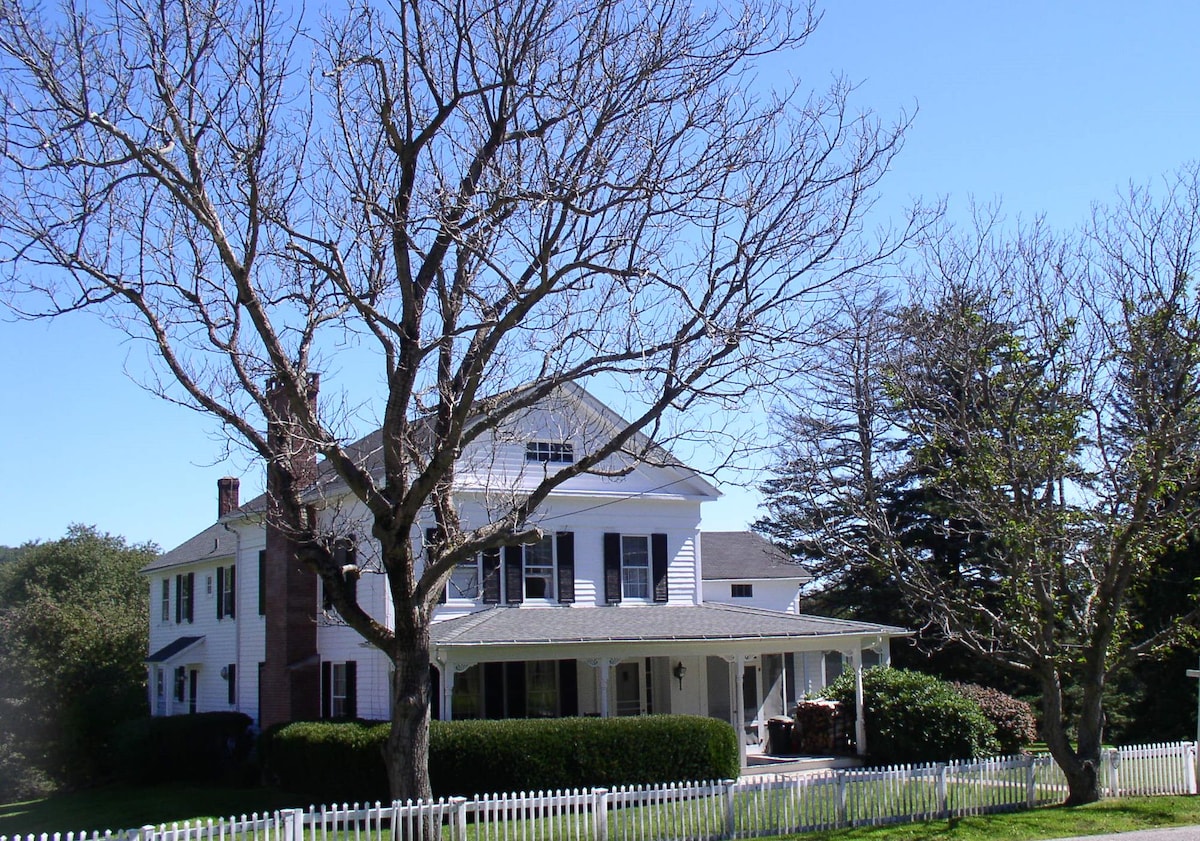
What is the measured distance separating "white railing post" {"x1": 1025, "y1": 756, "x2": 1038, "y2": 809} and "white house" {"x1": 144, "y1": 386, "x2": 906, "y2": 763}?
7081mm

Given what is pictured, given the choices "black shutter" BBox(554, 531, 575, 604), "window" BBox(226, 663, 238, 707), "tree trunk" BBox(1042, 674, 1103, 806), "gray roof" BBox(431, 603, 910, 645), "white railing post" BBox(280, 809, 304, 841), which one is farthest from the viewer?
"window" BBox(226, 663, 238, 707)

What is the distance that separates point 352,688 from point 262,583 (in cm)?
488

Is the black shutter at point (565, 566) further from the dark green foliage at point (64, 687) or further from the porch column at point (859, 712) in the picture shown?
the dark green foliage at point (64, 687)

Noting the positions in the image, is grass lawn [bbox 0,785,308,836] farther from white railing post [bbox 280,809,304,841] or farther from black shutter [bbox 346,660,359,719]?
white railing post [bbox 280,809,304,841]

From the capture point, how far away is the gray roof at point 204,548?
32.2 meters

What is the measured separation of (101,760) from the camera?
114ft

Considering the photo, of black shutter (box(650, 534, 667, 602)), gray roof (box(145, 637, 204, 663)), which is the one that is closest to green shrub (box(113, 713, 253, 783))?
gray roof (box(145, 637, 204, 663))

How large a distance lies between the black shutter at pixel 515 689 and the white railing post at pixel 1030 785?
10625 millimetres

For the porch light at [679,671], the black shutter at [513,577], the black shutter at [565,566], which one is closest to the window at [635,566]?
the black shutter at [565,566]

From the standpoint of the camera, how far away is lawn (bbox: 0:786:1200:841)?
49.3 ft

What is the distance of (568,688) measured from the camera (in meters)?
25.0

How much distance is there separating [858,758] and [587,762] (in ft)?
23.2

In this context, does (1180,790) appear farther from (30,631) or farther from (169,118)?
(30,631)

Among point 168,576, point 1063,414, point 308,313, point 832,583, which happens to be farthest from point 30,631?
point 1063,414
